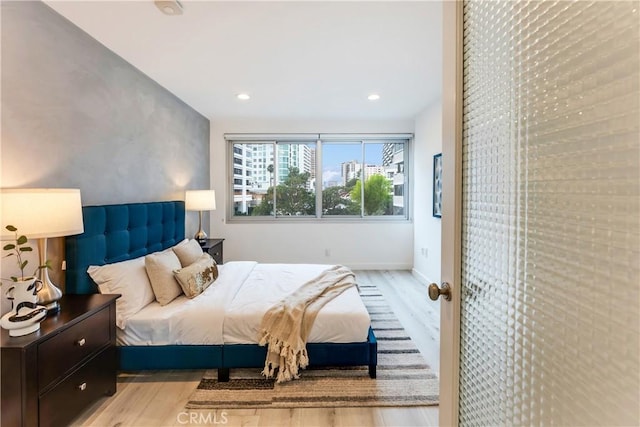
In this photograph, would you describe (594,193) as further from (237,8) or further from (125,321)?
(125,321)

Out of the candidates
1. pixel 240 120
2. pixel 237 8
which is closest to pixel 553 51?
pixel 237 8

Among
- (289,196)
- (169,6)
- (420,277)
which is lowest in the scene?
(420,277)

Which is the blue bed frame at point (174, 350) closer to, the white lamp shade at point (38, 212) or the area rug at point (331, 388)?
the area rug at point (331, 388)

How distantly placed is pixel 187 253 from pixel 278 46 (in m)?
1.92

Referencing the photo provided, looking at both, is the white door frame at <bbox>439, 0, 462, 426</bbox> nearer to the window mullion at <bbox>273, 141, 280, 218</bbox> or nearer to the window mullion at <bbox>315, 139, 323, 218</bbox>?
the window mullion at <bbox>315, 139, 323, 218</bbox>

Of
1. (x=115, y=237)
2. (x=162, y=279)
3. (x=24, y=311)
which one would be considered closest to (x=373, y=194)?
(x=162, y=279)

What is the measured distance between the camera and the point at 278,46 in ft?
8.45

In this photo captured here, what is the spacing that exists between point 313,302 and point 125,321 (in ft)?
4.08

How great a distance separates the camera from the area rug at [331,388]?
6.55 ft

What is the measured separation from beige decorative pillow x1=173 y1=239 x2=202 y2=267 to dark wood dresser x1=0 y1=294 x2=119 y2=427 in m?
0.85

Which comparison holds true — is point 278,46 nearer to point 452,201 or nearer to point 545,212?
point 452,201

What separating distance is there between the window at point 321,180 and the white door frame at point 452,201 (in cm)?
425

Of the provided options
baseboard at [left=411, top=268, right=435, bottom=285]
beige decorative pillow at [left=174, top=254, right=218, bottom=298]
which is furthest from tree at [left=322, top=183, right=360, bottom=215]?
beige decorative pillow at [left=174, top=254, right=218, bottom=298]

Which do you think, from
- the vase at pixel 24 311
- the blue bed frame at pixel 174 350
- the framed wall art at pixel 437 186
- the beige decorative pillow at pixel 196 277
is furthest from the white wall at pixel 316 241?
the vase at pixel 24 311
